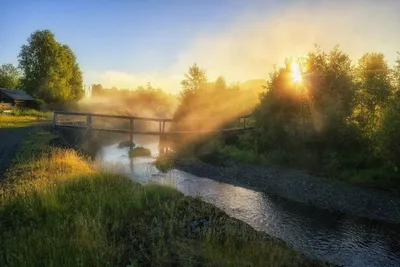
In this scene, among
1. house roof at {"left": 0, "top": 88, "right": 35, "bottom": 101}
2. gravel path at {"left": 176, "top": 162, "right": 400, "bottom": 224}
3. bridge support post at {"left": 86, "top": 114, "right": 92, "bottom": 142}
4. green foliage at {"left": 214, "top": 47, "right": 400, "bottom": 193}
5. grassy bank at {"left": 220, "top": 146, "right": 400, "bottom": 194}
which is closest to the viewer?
gravel path at {"left": 176, "top": 162, "right": 400, "bottom": 224}

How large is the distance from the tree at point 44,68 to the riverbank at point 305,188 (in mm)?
46319

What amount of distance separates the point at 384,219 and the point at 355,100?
467 inches

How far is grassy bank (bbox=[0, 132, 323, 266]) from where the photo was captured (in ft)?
23.5

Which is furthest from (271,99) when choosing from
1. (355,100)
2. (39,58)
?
(39,58)

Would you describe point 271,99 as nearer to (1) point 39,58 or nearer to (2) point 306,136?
(2) point 306,136

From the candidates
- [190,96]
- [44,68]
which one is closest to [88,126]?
[190,96]

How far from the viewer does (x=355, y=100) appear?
23.6 meters

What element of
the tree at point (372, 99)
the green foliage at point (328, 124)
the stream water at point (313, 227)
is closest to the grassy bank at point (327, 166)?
the green foliage at point (328, 124)

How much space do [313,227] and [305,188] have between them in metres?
5.76

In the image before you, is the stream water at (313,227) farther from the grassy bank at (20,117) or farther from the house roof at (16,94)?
the house roof at (16,94)

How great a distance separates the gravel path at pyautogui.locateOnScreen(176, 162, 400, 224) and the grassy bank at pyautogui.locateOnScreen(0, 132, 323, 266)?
8.12 meters

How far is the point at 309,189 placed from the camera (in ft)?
60.8

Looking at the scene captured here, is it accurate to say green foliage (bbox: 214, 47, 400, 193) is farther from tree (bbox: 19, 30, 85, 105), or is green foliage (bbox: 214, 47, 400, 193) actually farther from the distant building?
tree (bbox: 19, 30, 85, 105)

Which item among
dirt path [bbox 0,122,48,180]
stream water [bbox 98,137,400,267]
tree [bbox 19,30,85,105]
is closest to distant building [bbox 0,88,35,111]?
tree [bbox 19,30,85,105]
